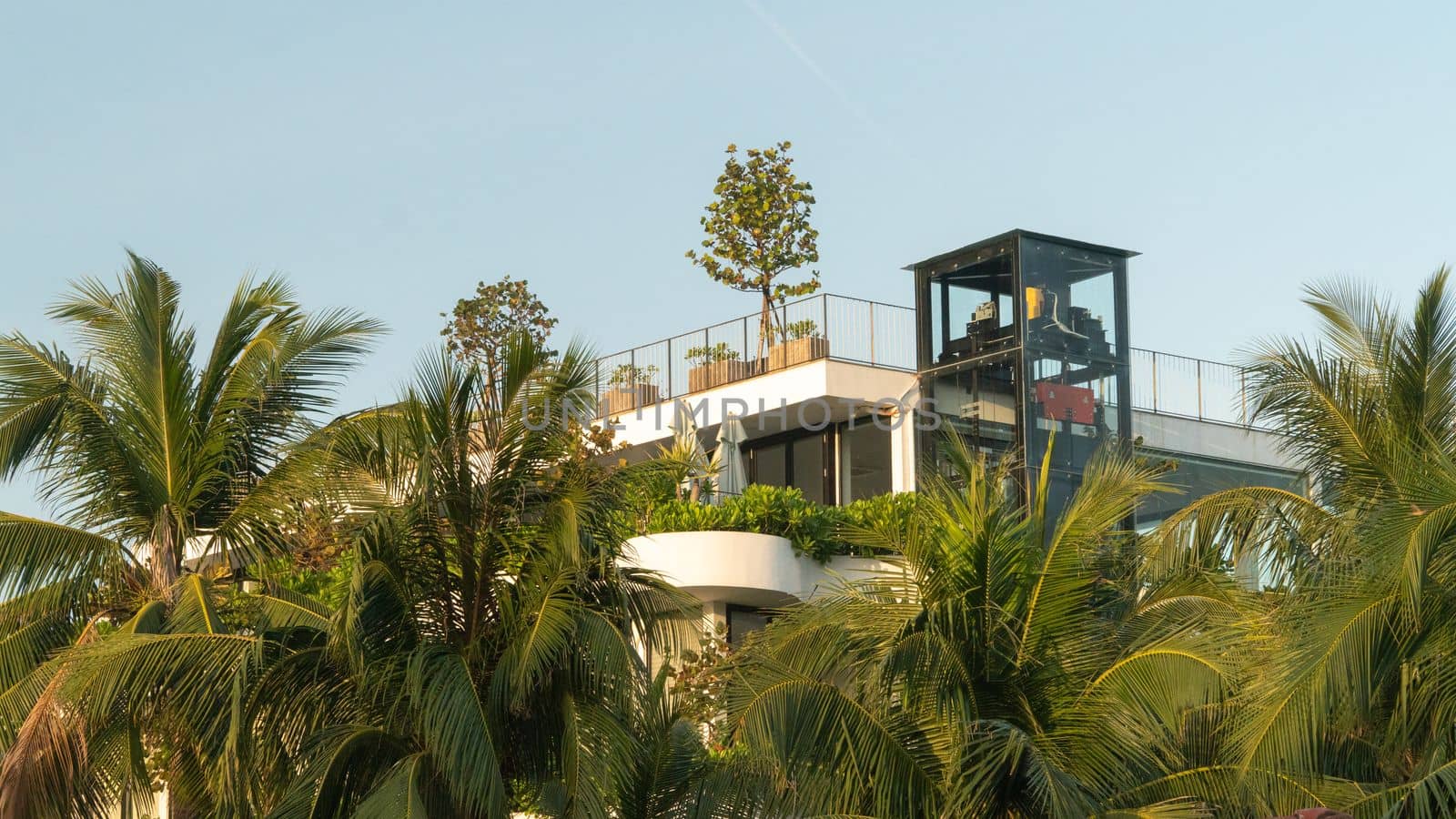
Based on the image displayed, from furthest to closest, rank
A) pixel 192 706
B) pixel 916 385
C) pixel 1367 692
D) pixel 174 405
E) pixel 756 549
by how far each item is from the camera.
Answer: pixel 916 385 → pixel 756 549 → pixel 174 405 → pixel 192 706 → pixel 1367 692

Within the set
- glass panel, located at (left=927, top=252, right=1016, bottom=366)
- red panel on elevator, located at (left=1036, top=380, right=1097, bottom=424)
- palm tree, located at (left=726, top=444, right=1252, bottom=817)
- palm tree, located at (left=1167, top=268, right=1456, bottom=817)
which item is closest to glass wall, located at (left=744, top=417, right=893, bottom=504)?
glass panel, located at (left=927, top=252, right=1016, bottom=366)

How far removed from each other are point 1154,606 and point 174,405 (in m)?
9.84

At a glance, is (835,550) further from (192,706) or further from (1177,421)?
(192,706)

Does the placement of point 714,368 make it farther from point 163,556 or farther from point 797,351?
point 163,556

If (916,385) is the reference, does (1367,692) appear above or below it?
below

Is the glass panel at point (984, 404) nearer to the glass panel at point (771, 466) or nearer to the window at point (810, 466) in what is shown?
the window at point (810, 466)

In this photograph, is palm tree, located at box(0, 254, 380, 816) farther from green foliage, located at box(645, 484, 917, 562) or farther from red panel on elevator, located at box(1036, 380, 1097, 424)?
red panel on elevator, located at box(1036, 380, 1097, 424)

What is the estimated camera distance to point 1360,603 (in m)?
16.7

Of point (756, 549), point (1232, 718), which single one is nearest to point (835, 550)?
point (756, 549)

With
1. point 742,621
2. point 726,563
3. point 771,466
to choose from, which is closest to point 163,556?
point 726,563

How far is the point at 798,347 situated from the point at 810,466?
80.0 inches

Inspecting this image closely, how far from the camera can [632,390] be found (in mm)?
32938

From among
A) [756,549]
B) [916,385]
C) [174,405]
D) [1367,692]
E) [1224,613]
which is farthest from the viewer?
[916,385]

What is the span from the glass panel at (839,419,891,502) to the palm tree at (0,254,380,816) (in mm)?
9896
